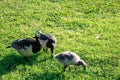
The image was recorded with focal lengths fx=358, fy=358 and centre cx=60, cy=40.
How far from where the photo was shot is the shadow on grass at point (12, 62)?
9727 millimetres

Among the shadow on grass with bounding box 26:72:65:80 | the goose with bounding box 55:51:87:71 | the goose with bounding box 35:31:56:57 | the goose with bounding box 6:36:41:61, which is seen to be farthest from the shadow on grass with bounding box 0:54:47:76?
the goose with bounding box 55:51:87:71

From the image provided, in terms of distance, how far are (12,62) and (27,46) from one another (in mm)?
673

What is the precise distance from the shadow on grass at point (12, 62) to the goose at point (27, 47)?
7.5 inches

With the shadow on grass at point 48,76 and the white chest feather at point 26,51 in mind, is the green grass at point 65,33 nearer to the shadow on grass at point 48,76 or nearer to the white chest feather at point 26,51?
the shadow on grass at point 48,76

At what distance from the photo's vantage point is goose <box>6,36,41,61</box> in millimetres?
9773

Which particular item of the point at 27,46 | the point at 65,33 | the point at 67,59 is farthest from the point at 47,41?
the point at 65,33

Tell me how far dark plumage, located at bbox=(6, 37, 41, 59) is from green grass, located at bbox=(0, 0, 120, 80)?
325mm

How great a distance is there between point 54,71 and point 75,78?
2.11 ft

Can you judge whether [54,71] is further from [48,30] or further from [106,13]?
[106,13]

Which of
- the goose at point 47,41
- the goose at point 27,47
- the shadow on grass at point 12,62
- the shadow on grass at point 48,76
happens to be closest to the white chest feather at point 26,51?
the goose at point 27,47

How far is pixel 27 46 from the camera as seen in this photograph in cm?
979

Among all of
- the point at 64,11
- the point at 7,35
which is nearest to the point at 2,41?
the point at 7,35

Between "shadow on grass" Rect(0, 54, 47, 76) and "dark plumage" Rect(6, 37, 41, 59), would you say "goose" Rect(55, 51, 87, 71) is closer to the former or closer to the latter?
"dark plumage" Rect(6, 37, 41, 59)

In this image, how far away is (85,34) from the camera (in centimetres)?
1184
